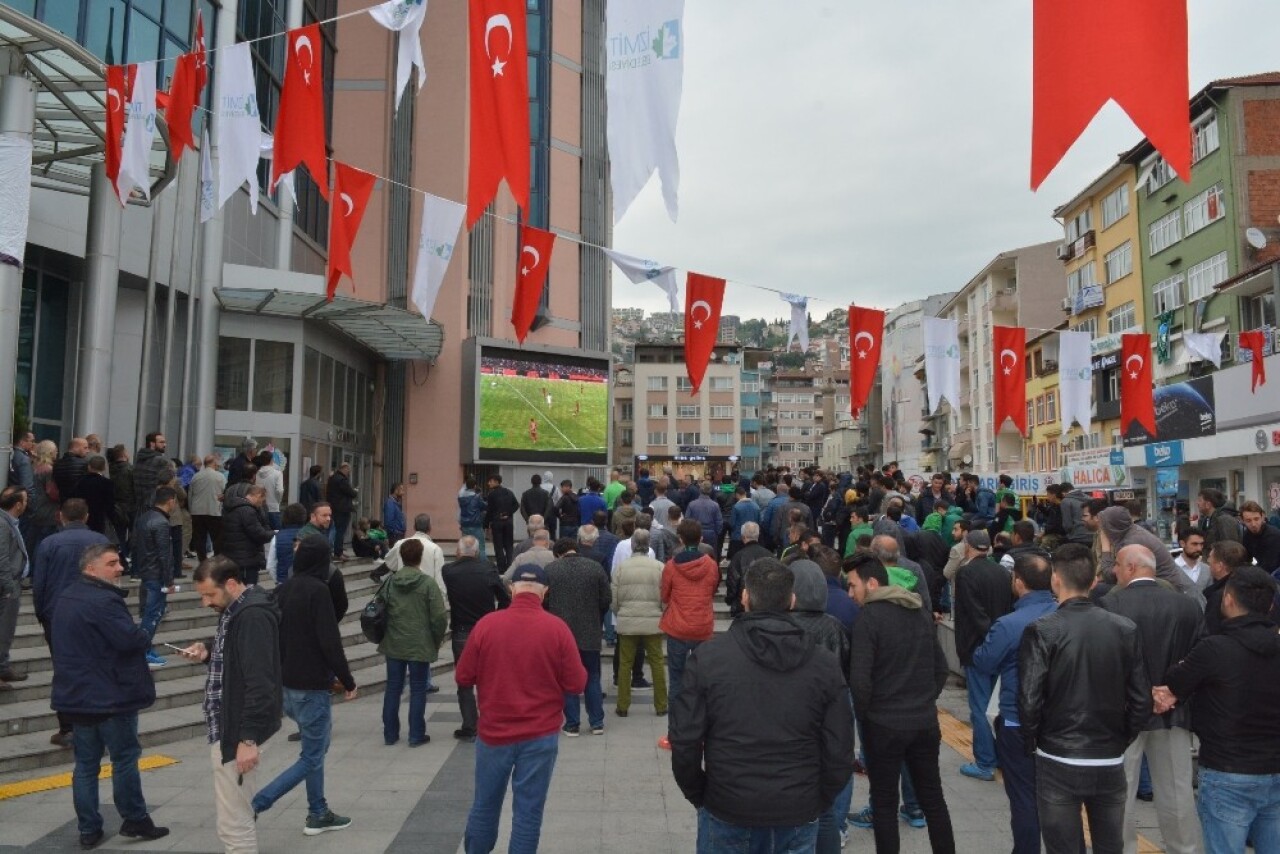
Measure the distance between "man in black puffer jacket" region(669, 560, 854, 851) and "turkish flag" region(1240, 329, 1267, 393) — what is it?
79.2ft

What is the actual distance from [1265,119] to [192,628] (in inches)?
1479

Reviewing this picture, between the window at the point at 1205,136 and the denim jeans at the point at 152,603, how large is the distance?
121ft

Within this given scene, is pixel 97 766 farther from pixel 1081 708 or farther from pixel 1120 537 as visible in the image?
pixel 1120 537

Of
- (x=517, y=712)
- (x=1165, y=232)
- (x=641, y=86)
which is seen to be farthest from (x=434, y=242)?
(x=1165, y=232)

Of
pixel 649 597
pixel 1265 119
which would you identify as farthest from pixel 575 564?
pixel 1265 119

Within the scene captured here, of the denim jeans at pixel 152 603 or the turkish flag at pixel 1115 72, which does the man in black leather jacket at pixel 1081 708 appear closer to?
the turkish flag at pixel 1115 72

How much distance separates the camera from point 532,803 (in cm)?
500

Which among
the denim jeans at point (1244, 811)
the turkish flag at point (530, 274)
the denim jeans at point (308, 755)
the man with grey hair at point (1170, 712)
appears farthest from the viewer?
the turkish flag at point (530, 274)

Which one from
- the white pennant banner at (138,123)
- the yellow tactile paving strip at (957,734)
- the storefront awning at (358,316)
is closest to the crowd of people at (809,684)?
the yellow tactile paving strip at (957,734)

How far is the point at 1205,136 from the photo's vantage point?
3500cm

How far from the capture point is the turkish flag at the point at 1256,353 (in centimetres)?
2286

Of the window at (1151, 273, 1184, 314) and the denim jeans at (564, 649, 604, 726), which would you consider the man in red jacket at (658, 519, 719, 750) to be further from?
the window at (1151, 273, 1184, 314)

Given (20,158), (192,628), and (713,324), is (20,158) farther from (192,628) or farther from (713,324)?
(713,324)

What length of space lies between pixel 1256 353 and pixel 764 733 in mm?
24940
